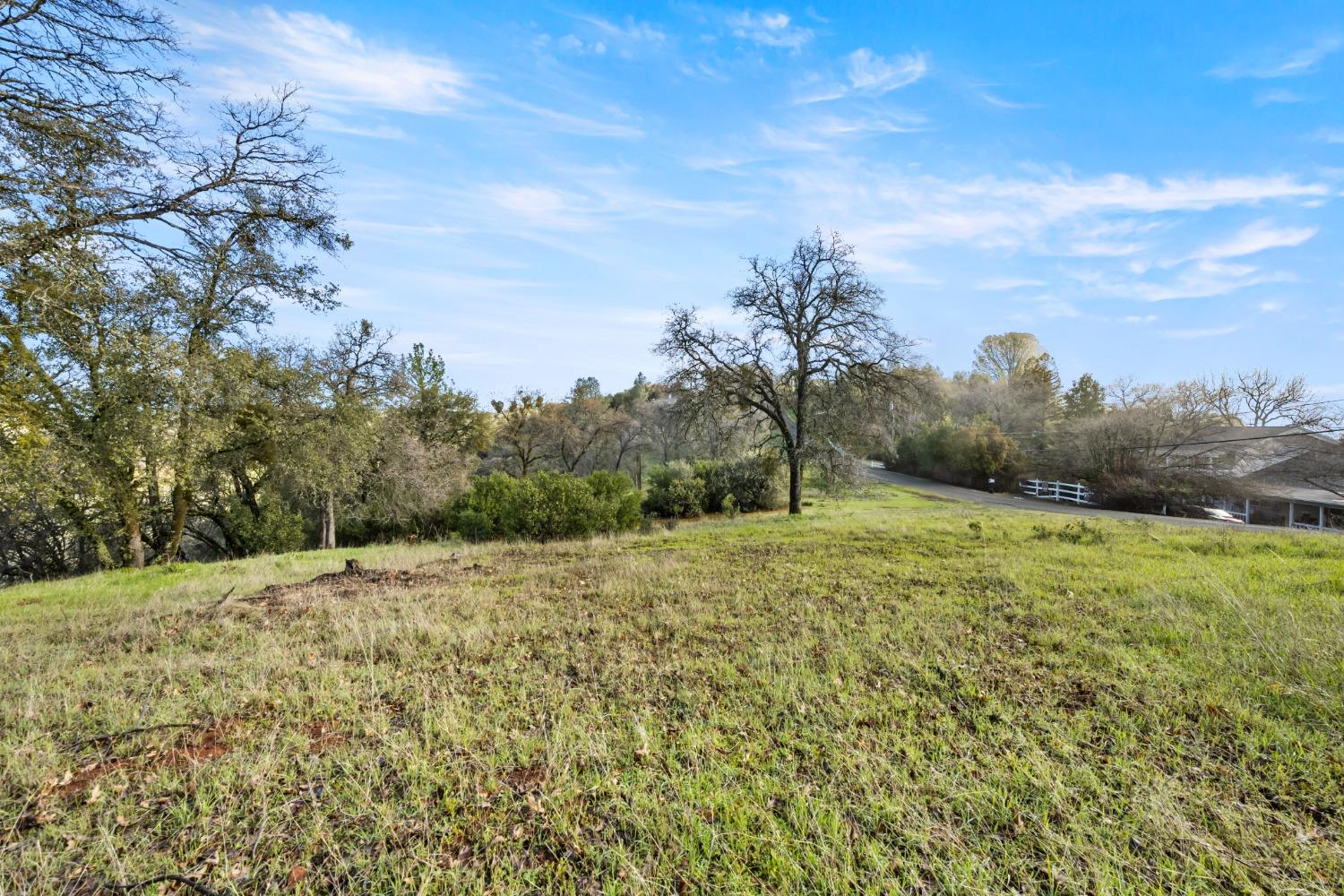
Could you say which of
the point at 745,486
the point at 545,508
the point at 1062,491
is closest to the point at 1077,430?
the point at 1062,491

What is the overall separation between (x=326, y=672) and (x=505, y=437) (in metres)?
29.8

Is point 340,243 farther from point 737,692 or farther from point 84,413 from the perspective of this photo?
point 737,692

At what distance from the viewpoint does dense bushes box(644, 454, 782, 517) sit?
2297 cm

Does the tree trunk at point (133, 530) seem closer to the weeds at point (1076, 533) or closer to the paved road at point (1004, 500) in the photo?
the weeds at point (1076, 533)

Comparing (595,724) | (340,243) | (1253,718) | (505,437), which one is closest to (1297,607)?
(1253,718)

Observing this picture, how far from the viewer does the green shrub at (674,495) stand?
22359 millimetres

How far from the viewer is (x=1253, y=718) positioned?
387cm

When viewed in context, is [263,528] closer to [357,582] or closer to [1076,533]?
[357,582]

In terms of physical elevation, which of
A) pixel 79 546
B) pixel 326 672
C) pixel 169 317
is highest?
pixel 169 317

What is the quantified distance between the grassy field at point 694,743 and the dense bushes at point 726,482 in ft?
50.7

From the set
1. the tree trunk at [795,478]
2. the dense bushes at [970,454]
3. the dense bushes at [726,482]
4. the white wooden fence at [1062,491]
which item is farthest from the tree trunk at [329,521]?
the white wooden fence at [1062,491]

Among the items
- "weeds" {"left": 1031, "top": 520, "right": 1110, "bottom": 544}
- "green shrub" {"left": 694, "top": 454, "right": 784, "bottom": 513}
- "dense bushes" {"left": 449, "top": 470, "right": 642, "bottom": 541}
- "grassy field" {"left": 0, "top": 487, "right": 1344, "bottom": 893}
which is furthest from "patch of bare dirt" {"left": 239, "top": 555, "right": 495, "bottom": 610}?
"green shrub" {"left": 694, "top": 454, "right": 784, "bottom": 513}

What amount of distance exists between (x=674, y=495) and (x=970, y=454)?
76.5ft

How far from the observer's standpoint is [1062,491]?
2873 centimetres
